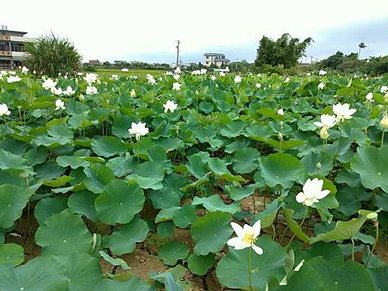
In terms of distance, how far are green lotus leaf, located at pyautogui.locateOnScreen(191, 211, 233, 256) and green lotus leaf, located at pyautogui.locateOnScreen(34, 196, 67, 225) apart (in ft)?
1.81

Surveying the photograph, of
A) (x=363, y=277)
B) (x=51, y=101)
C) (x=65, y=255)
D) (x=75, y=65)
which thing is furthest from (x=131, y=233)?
(x=75, y=65)

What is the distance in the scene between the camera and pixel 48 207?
1514mm

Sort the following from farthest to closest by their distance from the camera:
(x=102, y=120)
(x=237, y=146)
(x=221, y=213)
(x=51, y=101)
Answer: (x=51, y=101), (x=102, y=120), (x=237, y=146), (x=221, y=213)

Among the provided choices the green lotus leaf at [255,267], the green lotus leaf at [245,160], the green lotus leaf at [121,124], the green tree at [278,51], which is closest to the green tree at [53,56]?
the green lotus leaf at [121,124]

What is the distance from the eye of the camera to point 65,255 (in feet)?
4.13

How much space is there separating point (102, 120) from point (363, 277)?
1778 millimetres

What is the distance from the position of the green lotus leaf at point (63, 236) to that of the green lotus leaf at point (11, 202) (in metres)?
0.12

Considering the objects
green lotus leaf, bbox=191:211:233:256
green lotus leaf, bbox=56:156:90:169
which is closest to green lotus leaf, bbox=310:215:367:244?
green lotus leaf, bbox=191:211:233:256

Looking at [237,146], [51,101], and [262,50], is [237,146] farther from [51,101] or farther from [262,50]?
[262,50]

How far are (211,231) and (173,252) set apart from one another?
176mm

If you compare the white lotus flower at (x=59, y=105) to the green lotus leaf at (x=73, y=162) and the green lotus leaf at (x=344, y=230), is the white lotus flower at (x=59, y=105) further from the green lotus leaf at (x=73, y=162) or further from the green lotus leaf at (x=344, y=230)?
the green lotus leaf at (x=344, y=230)

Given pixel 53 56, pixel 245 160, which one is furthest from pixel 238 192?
pixel 53 56

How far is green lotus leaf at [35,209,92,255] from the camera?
1.29 metres

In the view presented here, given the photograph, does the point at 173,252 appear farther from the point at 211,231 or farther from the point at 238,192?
the point at 238,192
